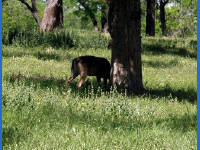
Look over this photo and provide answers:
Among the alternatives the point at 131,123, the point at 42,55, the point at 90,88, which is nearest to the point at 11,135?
the point at 131,123

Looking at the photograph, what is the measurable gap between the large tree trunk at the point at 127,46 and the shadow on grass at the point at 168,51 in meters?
9.62

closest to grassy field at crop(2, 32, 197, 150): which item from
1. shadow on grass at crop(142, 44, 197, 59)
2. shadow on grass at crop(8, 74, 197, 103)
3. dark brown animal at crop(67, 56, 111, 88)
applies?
shadow on grass at crop(8, 74, 197, 103)

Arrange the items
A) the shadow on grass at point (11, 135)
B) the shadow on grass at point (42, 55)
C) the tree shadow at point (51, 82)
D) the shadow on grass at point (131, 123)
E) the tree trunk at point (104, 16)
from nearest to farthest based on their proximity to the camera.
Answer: the shadow on grass at point (11, 135) → the shadow on grass at point (131, 123) → the tree shadow at point (51, 82) → the shadow on grass at point (42, 55) → the tree trunk at point (104, 16)

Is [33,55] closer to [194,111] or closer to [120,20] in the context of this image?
[120,20]

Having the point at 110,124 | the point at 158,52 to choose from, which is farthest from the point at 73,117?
the point at 158,52

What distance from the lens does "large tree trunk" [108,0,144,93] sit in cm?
939

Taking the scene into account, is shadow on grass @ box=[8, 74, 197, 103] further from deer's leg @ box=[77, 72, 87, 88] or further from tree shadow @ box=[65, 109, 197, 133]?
tree shadow @ box=[65, 109, 197, 133]

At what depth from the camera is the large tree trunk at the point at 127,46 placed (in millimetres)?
9391

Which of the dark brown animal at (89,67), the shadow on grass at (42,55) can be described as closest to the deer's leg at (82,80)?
the dark brown animal at (89,67)

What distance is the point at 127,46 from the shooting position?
937 cm

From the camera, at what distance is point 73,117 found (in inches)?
258

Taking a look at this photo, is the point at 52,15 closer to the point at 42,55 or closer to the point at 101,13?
the point at 42,55

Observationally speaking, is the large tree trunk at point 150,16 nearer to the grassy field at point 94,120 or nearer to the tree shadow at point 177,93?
the grassy field at point 94,120

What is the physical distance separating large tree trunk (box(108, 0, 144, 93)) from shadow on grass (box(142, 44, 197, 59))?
9.62 meters
